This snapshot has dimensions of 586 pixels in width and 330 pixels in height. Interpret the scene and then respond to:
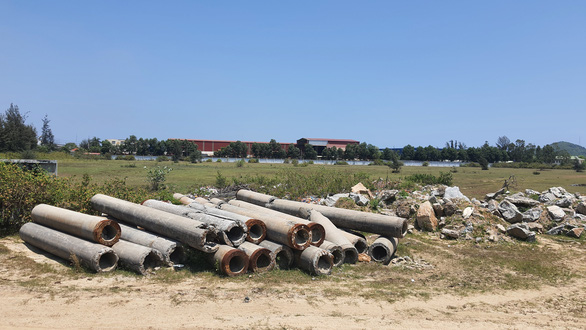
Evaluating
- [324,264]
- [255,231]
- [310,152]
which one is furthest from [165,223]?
[310,152]

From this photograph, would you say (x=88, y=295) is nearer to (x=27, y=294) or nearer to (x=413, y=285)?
(x=27, y=294)

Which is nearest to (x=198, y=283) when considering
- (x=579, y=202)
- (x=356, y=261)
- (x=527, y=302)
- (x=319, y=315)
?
(x=319, y=315)

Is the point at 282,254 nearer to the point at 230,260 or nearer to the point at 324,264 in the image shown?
the point at 324,264

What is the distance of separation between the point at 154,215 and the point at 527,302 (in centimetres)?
714

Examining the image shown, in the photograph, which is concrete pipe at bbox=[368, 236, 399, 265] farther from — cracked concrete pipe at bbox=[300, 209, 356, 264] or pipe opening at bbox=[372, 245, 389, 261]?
cracked concrete pipe at bbox=[300, 209, 356, 264]

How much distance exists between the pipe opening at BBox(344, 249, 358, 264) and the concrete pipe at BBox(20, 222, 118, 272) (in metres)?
4.67

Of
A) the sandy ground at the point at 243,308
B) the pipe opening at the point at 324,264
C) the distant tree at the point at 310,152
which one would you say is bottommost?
the sandy ground at the point at 243,308

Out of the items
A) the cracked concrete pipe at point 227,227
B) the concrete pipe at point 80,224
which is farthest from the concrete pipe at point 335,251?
the concrete pipe at point 80,224

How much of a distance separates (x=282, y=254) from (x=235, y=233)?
1056 mm

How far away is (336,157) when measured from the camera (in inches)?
3255

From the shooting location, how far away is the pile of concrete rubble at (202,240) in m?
7.09

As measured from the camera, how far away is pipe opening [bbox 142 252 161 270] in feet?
23.7

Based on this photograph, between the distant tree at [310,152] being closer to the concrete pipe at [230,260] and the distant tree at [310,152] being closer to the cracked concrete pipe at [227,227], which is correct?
the cracked concrete pipe at [227,227]

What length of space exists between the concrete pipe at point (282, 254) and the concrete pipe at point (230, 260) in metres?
0.62
